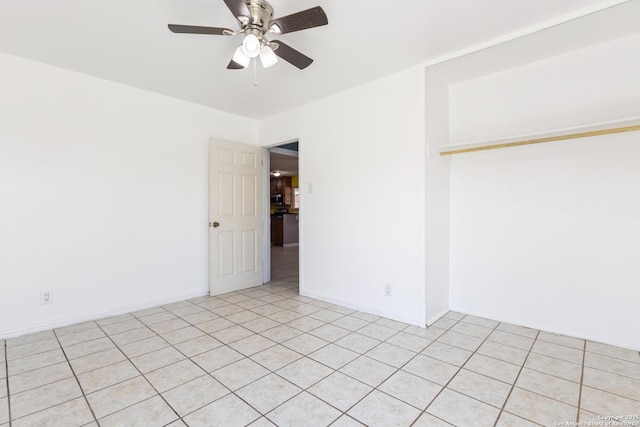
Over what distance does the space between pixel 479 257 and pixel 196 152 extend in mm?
3519

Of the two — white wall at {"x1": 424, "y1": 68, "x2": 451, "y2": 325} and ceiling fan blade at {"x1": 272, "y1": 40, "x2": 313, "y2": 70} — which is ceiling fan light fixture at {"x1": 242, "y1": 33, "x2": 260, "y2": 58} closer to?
ceiling fan blade at {"x1": 272, "y1": 40, "x2": 313, "y2": 70}

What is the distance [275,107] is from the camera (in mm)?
3918

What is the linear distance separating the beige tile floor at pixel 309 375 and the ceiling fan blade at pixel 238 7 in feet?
7.32

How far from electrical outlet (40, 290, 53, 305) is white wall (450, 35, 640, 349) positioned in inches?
157

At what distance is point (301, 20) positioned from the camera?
1731mm

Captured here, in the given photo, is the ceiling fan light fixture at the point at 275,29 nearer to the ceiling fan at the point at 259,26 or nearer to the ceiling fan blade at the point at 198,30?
the ceiling fan at the point at 259,26

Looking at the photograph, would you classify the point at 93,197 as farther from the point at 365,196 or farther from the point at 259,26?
the point at 365,196

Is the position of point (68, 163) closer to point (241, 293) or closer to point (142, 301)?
point (142, 301)

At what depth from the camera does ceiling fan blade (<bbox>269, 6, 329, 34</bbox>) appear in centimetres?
167

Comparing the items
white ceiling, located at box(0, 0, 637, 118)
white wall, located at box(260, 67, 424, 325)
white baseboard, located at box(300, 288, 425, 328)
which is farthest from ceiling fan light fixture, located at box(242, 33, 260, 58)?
white baseboard, located at box(300, 288, 425, 328)

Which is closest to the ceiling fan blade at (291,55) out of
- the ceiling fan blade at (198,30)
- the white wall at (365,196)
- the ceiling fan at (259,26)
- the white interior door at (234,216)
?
the ceiling fan at (259,26)

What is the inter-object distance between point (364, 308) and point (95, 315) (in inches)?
109

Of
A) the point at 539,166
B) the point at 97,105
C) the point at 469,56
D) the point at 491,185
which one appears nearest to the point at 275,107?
the point at 97,105

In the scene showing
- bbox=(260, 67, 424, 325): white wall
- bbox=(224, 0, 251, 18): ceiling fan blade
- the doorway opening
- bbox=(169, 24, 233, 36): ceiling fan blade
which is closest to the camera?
bbox=(224, 0, 251, 18): ceiling fan blade
